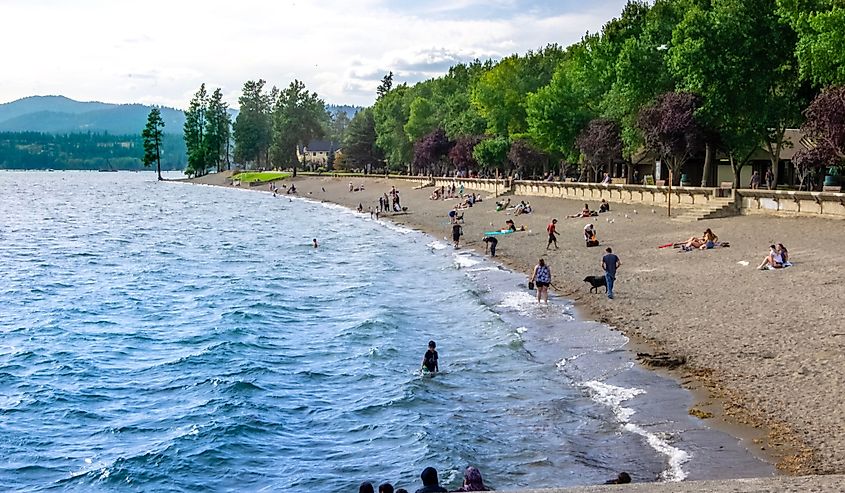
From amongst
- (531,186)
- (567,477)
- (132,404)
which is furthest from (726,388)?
(531,186)

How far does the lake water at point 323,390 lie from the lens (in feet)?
48.8

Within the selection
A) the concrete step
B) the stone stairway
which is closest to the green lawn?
the stone stairway

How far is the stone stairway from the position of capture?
41.4 metres

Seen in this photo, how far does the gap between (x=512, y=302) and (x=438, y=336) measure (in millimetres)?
4795

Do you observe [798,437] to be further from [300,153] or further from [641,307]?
[300,153]

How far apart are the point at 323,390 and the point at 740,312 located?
1106 cm

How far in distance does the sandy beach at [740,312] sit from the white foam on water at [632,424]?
1.21m

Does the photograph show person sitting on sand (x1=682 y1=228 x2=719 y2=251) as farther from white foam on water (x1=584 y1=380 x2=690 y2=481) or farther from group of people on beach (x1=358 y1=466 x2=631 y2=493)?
group of people on beach (x1=358 y1=466 x2=631 y2=493)

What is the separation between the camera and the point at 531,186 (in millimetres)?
70625

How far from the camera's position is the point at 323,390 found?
66.3 feet

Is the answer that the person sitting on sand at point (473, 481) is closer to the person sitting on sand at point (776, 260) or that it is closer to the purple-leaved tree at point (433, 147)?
the person sitting on sand at point (776, 260)

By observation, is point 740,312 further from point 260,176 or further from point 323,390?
point 260,176

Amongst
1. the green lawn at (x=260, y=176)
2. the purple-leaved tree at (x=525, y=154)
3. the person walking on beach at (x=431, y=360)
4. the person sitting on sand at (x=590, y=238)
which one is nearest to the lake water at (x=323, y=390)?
the person walking on beach at (x=431, y=360)

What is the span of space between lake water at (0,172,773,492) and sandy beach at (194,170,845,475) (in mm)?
853
